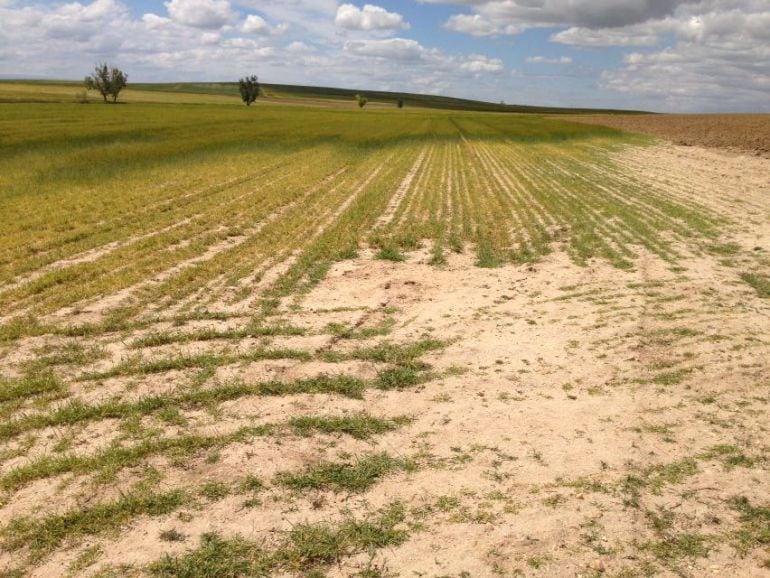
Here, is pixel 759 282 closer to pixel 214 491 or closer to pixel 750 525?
pixel 750 525

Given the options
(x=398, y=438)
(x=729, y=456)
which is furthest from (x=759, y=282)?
(x=398, y=438)

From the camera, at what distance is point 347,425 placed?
6.82 metres

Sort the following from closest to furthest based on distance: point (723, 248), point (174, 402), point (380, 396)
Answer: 1. point (174, 402)
2. point (380, 396)
3. point (723, 248)

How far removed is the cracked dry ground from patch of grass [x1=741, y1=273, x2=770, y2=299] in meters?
0.14

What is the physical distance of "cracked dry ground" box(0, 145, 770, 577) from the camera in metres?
4.92

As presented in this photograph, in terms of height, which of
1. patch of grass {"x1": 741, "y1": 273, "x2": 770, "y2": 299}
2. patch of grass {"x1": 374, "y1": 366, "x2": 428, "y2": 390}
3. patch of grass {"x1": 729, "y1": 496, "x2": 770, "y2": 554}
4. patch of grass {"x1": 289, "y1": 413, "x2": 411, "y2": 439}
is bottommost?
patch of grass {"x1": 289, "y1": 413, "x2": 411, "y2": 439}

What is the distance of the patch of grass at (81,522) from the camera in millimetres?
4906

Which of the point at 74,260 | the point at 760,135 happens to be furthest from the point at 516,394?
the point at 760,135

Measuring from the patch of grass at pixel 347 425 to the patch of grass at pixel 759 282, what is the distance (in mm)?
9015

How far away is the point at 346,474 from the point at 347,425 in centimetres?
95

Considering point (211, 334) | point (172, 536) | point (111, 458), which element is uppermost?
point (211, 334)

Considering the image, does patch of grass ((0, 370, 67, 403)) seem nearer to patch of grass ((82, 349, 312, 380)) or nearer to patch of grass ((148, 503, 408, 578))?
patch of grass ((82, 349, 312, 380))

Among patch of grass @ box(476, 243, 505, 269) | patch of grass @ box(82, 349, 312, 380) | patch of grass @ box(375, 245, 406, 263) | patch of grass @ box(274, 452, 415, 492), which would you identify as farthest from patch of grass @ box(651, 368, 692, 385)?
patch of grass @ box(375, 245, 406, 263)

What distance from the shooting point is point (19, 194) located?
20.7m
